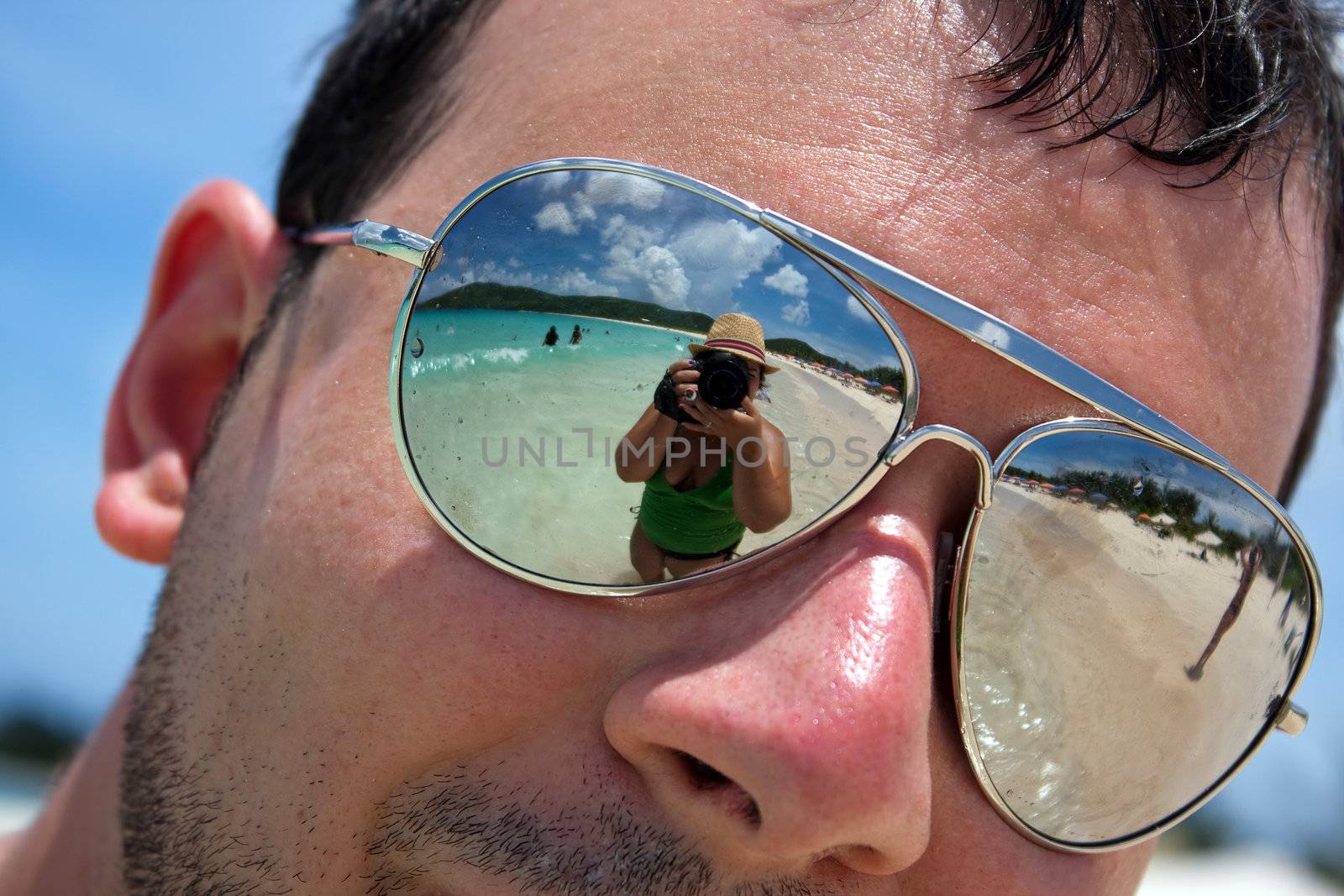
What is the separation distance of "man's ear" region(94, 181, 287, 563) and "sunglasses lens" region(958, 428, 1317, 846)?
1389mm

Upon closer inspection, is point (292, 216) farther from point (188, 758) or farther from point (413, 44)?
point (188, 758)

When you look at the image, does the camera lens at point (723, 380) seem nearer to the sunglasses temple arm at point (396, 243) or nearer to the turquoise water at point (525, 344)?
the turquoise water at point (525, 344)

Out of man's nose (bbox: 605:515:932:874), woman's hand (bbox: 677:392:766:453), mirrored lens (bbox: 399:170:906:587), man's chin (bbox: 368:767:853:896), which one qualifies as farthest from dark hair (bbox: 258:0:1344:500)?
man's chin (bbox: 368:767:853:896)

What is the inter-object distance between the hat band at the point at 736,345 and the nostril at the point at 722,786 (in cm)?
48

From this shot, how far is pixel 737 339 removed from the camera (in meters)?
1.22

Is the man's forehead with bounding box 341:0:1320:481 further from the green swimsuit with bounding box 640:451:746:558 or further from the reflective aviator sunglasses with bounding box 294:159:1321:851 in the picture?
the green swimsuit with bounding box 640:451:746:558

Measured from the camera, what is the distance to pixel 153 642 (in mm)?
1691

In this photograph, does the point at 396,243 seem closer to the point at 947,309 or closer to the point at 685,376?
the point at 685,376

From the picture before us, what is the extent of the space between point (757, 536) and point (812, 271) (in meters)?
0.34

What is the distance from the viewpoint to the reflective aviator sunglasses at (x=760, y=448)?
48.1 inches

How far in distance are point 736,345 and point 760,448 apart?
13cm

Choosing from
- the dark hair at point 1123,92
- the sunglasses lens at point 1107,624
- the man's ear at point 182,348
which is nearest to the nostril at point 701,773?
the sunglasses lens at point 1107,624

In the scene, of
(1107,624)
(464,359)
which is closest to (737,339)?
(464,359)

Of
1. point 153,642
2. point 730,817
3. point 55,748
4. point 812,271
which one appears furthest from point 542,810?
point 55,748
